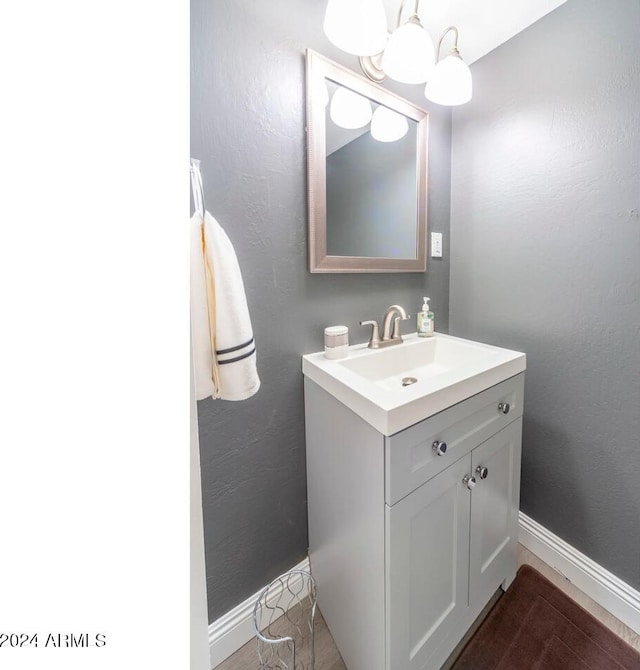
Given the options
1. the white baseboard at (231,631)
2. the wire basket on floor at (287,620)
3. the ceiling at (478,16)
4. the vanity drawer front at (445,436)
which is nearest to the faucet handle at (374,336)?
the vanity drawer front at (445,436)

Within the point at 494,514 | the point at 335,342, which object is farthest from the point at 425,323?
the point at 494,514

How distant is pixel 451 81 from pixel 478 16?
0.26m

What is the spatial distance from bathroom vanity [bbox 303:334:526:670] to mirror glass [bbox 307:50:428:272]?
1.32ft

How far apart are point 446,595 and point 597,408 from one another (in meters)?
0.78

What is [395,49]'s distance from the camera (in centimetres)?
95

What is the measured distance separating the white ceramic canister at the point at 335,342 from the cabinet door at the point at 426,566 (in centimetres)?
45

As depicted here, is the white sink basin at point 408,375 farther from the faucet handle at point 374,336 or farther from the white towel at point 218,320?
the white towel at point 218,320

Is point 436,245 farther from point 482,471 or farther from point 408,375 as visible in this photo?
point 482,471

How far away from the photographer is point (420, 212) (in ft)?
4.09

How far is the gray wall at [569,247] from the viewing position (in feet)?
3.03
